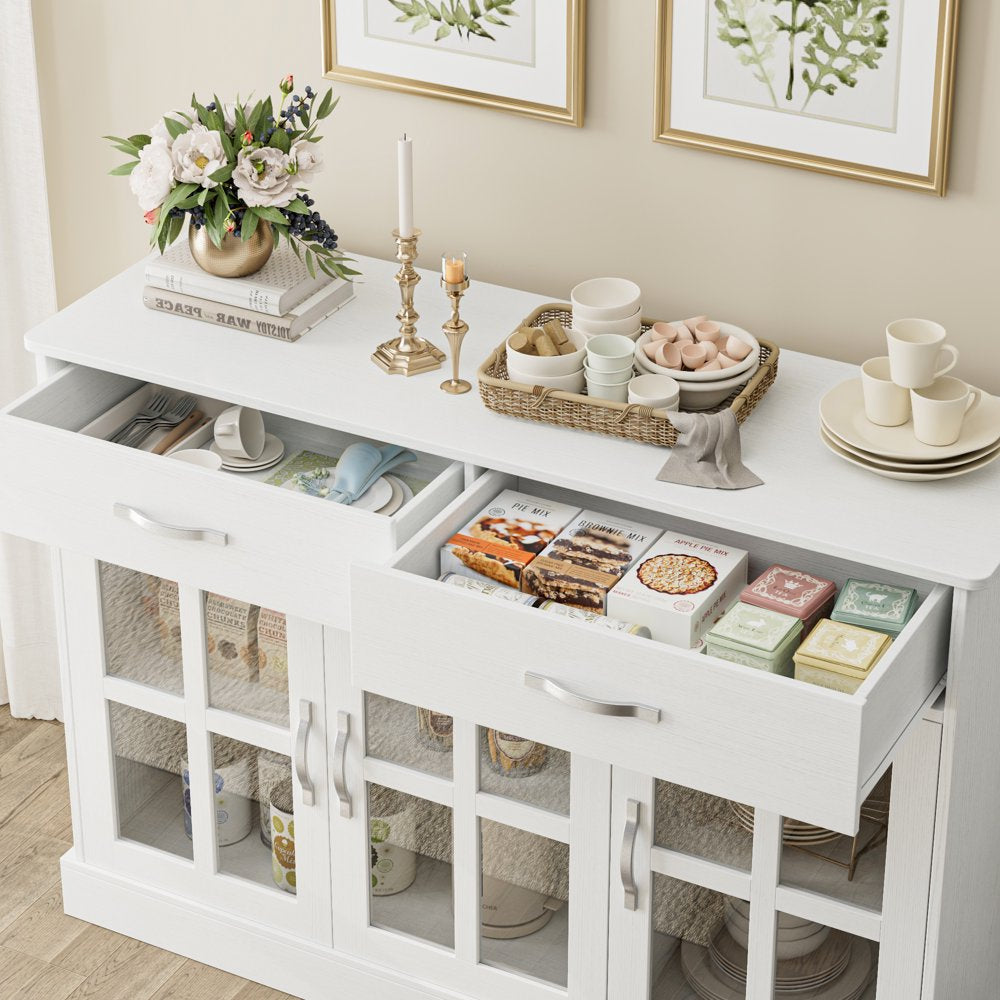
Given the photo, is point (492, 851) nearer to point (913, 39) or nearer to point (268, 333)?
point (268, 333)

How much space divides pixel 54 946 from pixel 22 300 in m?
1.06

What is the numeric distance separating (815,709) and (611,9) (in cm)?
104

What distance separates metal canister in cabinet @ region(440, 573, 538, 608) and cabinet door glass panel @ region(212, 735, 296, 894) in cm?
54

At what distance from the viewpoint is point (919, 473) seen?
6.68 feet

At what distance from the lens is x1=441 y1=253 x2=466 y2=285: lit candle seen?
220 centimetres

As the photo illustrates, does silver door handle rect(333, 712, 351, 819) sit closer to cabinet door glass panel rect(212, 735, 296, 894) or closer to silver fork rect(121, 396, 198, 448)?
cabinet door glass panel rect(212, 735, 296, 894)

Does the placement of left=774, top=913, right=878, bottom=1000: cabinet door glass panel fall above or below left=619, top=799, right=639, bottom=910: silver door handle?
below

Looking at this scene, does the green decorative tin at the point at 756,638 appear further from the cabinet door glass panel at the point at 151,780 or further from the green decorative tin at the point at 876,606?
the cabinet door glass panel at the point at 151,780

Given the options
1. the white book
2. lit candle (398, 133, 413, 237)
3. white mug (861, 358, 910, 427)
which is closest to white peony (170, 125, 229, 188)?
the white book

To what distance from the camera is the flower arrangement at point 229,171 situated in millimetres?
2312

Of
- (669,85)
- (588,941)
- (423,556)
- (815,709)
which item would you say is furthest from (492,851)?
(669,85)

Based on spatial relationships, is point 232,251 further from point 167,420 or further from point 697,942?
point 697,942

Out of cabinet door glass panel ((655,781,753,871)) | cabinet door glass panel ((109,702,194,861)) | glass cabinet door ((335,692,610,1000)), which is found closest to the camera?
cabinet door glass panel ((655,781,753,871))

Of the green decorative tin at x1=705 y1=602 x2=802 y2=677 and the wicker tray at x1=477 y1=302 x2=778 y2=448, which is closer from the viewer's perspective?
the green decorative tin at x1=705 y1=602 x2=802 y2=677
